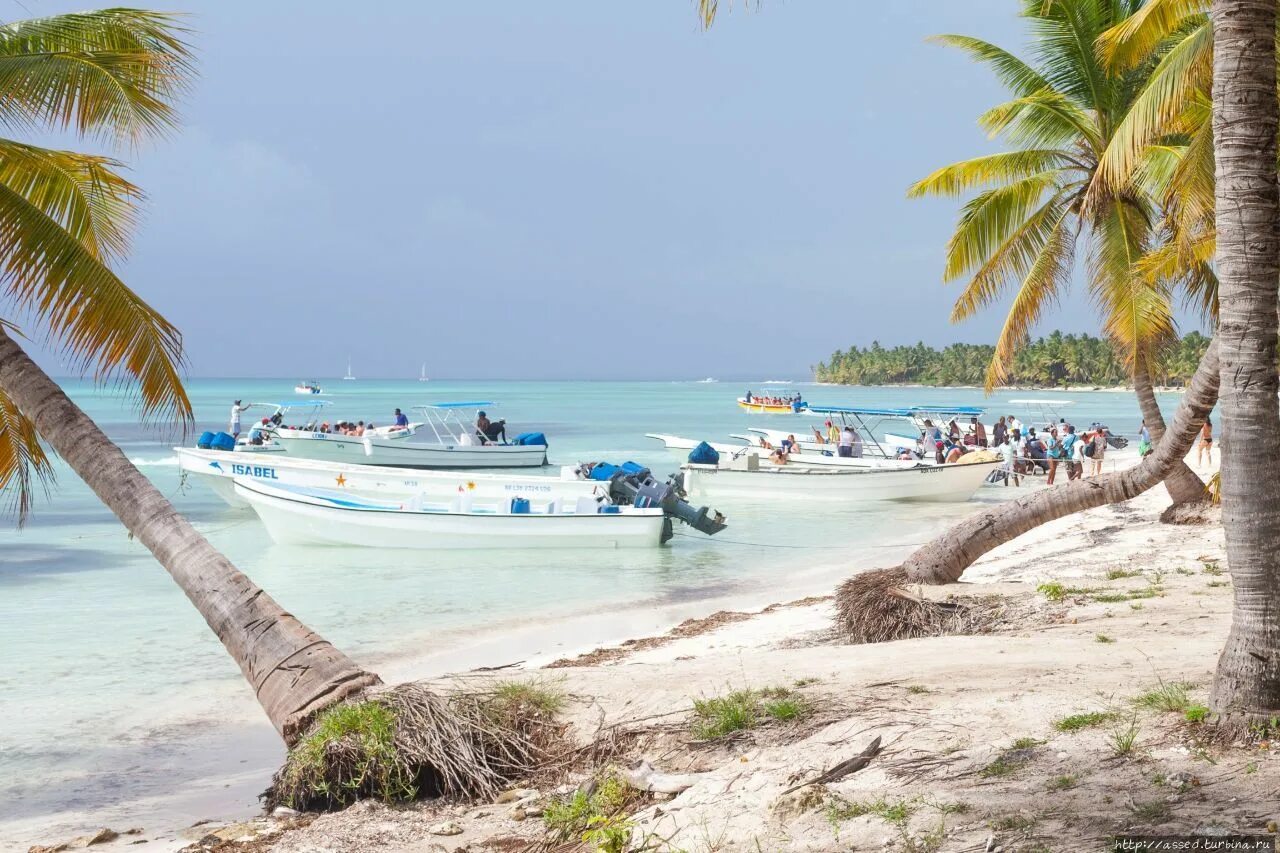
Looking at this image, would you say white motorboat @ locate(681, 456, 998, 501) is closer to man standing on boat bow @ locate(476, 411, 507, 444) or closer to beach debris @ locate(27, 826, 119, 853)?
man standing on boat bow @ locate(476, 411, 507, 444)

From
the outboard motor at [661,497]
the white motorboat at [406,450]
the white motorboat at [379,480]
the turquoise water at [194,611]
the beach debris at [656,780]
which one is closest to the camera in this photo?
the beach debris at [656,780]

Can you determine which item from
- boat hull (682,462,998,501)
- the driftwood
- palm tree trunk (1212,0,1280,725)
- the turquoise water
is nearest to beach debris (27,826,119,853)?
the turquoise water

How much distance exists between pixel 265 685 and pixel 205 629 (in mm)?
8283

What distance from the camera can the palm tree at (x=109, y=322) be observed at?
6672 millimetres

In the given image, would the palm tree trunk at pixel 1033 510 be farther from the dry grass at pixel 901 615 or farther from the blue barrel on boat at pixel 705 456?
the blue barrel on boat at pixel 705 456

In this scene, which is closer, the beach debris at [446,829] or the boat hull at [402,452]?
the beach debris at [446,829]

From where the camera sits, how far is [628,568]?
1834 centimetres

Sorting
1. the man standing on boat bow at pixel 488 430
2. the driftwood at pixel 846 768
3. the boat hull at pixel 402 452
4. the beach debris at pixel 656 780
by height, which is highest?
the man standing on boat bow at pixel 488 430

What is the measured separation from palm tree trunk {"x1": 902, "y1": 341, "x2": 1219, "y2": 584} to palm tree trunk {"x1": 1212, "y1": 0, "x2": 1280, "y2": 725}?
4259 millimetres

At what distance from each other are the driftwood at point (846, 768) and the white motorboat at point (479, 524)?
14.2 m

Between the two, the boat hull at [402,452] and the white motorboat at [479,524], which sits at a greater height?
the boat hull at [402,452]

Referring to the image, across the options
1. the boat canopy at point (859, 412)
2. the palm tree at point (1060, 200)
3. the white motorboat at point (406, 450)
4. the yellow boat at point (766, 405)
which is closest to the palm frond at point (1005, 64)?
the palm tree at point (1060, 200)

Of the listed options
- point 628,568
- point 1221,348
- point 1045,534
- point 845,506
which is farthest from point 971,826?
point 845,506

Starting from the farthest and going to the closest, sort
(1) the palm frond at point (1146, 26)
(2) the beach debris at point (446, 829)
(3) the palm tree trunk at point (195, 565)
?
(1) the palm frond at point (1146, 26) < (3) the palm tree trunk at point (195, 565) < (2) the beach debris at point (446, 829)
